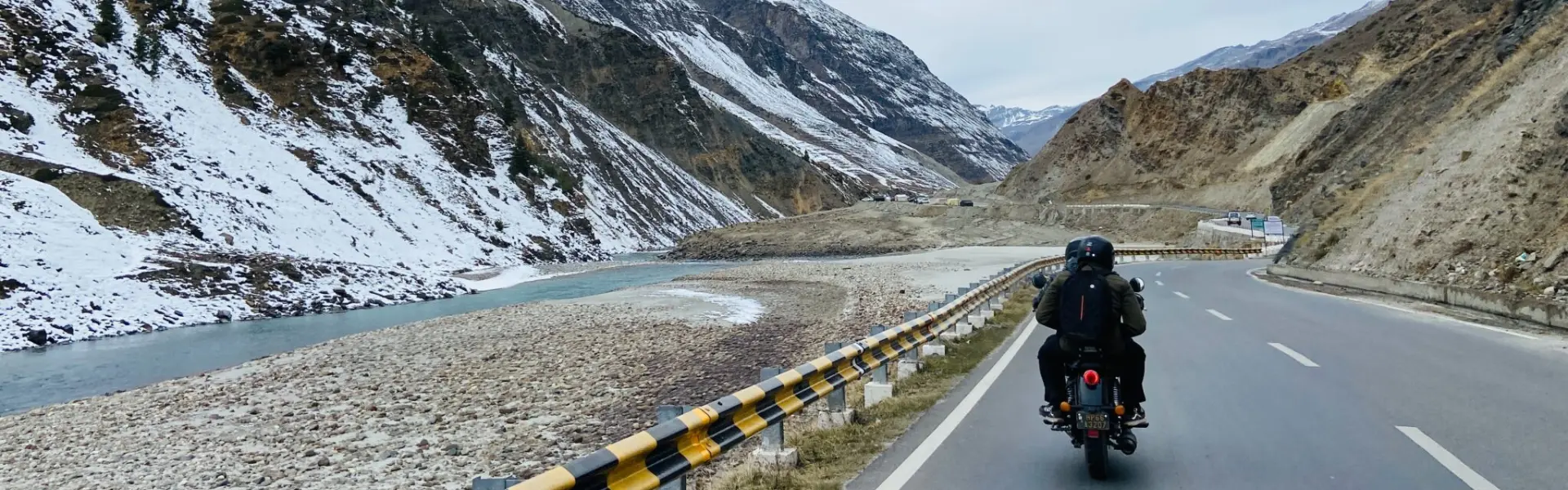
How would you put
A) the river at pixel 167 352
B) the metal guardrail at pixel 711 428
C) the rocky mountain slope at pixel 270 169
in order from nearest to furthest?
the metal guardrail at pixel 711 428 < the river at pixel 167 352 < the rocky mountain slope at pixel 270 169

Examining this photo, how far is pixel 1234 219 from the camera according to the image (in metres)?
60.8

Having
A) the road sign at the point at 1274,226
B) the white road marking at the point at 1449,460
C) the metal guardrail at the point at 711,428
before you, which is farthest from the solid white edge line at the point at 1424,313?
the road sign at the point at 1274,226

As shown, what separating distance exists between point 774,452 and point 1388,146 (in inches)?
1559

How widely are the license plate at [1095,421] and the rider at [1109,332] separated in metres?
0.27

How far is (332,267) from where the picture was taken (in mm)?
34906

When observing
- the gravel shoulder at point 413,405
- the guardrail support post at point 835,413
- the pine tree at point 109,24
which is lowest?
the gravel shoulder at point 413,405

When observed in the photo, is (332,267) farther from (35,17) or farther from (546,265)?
(35,17)

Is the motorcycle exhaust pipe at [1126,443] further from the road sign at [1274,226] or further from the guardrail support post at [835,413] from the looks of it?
the road sign at [1274,226]

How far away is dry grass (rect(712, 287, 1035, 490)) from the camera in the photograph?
6.19 meters

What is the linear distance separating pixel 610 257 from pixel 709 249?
8.33 m

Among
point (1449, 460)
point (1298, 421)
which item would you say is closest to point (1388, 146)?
point (1298, 421)

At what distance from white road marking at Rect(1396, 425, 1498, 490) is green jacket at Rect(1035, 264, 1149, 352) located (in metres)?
2.02

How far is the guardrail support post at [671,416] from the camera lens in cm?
504

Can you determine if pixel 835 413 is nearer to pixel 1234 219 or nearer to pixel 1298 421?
pixel 1298 421
